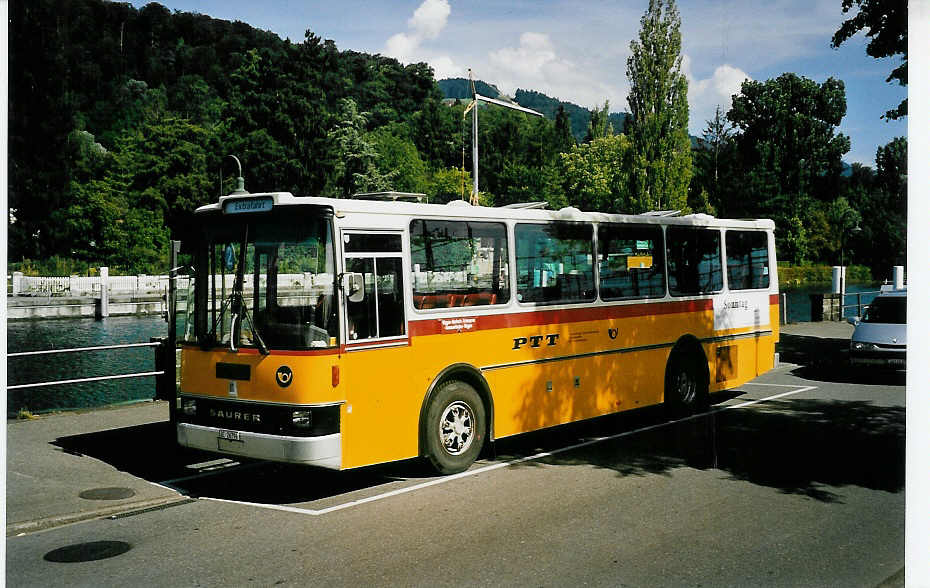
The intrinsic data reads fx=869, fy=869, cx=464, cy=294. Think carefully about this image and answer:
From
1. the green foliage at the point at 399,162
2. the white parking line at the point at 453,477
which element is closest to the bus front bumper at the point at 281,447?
the white parking line at the point at 453,477

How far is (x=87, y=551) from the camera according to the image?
23.6ft

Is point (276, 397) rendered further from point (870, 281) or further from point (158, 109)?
point (158, 109)

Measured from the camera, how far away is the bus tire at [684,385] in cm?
1316

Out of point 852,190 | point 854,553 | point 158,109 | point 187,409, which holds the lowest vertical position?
point 854,553

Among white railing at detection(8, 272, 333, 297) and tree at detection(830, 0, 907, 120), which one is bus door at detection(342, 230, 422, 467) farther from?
white railing at detection(8, 272, 333, 297)

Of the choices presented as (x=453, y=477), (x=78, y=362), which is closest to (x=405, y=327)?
(x=453, y=477)

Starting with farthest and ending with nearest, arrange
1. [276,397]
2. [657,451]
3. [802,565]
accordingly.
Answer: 1. [657,451]
2. [276,397]
3. [802,565]

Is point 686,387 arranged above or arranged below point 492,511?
Answer: above

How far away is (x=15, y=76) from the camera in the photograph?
43.3 m

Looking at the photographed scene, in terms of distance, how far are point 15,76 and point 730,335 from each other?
41.1 meters

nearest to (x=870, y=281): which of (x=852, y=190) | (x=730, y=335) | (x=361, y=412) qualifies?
(x=852, y=190)

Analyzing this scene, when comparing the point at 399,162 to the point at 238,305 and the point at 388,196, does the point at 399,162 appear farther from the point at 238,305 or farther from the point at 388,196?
the point at 238,305

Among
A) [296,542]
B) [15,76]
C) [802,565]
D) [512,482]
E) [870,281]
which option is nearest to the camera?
[802,565]

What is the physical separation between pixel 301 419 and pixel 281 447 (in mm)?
333
